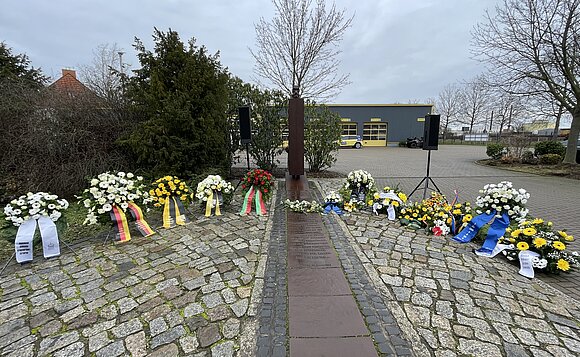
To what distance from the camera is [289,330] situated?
1.78 metres

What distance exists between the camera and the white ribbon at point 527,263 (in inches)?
103

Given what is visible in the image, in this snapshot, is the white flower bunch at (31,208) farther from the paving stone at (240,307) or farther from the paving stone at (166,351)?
the paving stone at (240,307)

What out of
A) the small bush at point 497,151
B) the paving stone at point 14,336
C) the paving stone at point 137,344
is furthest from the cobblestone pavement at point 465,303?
the small bush at point 497,151

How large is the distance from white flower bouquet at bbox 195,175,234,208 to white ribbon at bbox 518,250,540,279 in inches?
159

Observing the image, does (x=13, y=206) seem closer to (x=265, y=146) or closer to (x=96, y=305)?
(x=96, y=305)

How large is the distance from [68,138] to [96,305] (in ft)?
16.4

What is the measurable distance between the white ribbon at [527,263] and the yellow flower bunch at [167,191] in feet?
14.6

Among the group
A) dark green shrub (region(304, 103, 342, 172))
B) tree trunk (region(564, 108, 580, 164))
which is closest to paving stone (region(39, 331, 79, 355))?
dark green shrub (region(304, 103, 342, 172))

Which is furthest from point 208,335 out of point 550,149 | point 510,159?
point 550,149

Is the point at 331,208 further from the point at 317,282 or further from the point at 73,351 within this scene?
the point at 73,351

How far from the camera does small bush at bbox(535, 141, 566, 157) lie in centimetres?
1198

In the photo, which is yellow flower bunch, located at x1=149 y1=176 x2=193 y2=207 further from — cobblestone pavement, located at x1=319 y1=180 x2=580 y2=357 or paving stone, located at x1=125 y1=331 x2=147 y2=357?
cobblestone pavement, located at x1=319 y1=180 x2=580 y2=357

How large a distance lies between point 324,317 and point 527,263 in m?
2.39

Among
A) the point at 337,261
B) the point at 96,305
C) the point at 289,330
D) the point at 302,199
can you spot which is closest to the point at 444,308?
the point at 337,261
